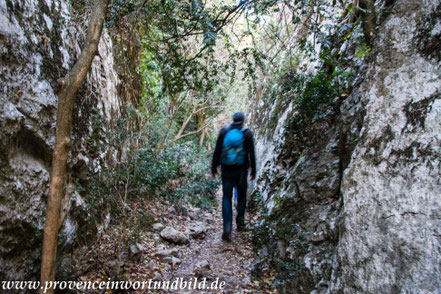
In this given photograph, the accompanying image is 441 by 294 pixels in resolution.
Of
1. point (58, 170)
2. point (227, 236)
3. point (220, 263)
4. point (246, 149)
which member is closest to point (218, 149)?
point (246, 149)

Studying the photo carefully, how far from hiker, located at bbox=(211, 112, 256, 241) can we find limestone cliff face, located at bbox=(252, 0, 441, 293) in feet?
3.55

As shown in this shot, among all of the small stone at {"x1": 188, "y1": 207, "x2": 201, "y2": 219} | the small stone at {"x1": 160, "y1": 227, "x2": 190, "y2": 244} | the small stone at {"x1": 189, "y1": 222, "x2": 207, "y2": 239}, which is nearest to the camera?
the small stone at {"x1": 160, "y1": 227, "x2": 190, "y2": 244}

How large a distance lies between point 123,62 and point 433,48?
17.5 ft

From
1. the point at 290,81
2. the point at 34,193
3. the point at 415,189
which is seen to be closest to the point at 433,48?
the point at 415,189

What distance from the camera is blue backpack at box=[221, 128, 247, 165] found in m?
4.42

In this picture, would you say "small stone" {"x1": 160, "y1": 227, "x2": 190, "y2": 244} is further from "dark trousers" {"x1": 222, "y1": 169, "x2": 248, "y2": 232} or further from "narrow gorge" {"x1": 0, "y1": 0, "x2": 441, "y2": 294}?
"dark trousers" {"x1": 222, "y1": 169, "x2": 248, "y2": 232}

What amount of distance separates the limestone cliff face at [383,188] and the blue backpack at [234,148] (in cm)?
121

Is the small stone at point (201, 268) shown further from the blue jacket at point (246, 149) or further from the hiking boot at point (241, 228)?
the blue jacket at point (246, 149)

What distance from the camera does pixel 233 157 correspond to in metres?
4.44

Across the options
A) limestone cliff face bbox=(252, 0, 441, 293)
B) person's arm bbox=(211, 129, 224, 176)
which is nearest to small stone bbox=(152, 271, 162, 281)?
limestone cliff face bbox=(252, 0, 441, 293)

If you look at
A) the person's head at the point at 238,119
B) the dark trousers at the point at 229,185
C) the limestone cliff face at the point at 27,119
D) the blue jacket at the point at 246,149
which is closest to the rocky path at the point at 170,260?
the dark trousers at the point at 229,185

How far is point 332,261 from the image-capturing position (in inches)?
104

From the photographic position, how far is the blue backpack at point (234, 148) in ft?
14.5

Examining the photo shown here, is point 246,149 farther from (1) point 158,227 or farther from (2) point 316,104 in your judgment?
(1) point 158,227
